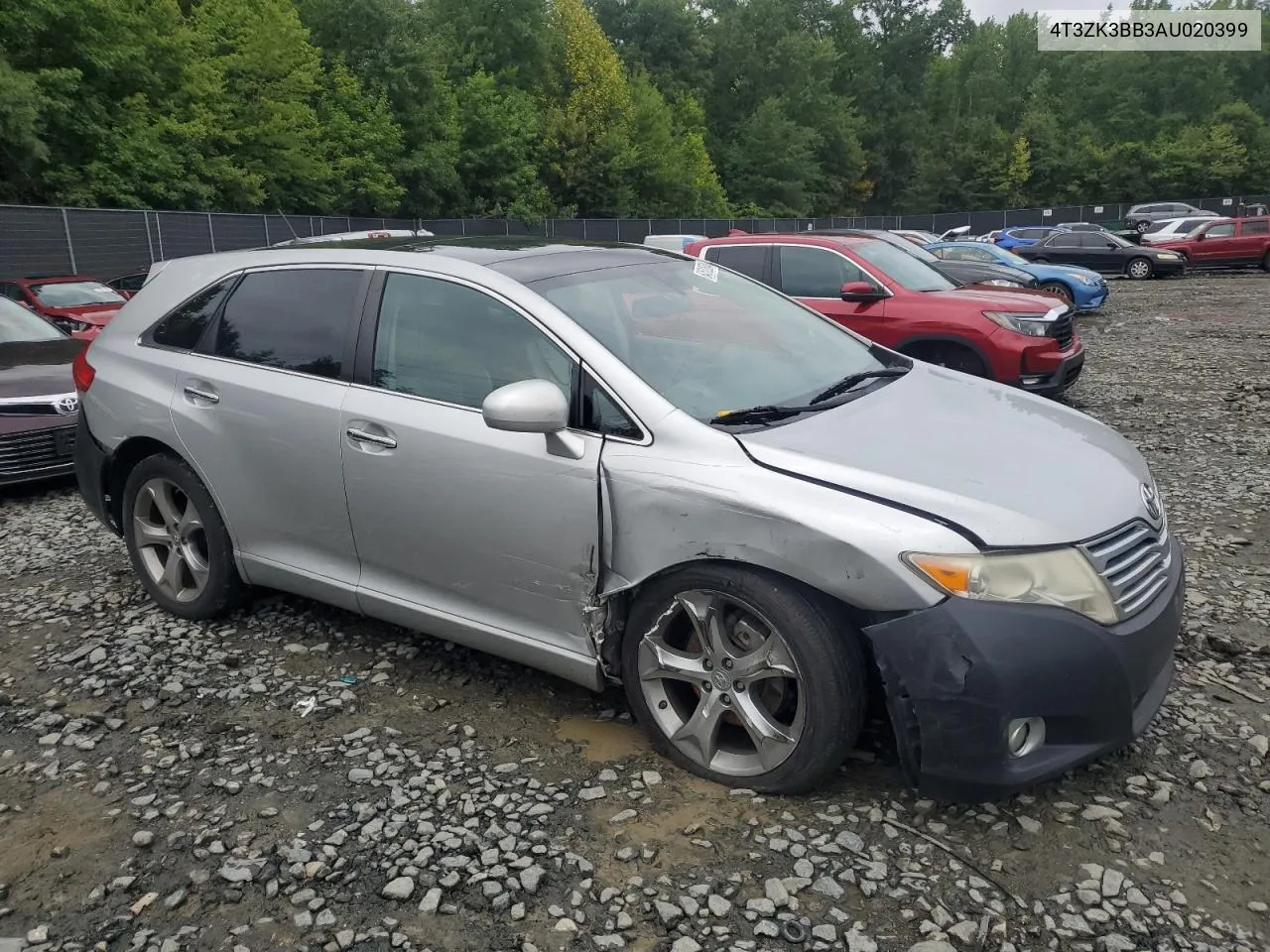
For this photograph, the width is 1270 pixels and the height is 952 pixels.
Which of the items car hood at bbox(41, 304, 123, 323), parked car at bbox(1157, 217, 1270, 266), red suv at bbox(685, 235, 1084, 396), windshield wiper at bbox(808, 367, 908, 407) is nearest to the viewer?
windshield wiper at bbox(808, 367, 908, 407)

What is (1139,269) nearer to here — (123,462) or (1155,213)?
(1155,213)

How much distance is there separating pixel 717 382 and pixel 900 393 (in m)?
0.74

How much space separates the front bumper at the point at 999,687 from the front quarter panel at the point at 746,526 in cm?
12

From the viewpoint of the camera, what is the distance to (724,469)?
288cm

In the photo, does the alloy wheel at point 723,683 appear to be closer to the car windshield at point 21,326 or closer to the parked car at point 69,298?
the car windshield at point 21,326

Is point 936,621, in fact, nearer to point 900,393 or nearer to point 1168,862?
point 1168,862

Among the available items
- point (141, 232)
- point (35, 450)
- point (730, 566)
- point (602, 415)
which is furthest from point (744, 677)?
point (141, 232)

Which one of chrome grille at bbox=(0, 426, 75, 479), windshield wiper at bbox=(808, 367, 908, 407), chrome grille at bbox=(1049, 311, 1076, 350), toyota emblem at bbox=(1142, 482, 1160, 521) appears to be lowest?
chrome grille at bbox=(0, 426, 75, 479)

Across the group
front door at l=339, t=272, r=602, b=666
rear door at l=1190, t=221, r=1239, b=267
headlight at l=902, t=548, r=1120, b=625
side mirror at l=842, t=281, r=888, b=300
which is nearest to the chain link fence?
side mirror at l=842, t=281, r=888, b=300

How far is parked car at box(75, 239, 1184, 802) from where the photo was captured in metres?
2.62

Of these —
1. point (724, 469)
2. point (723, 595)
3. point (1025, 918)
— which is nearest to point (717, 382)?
point (724, 469)

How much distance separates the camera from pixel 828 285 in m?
9.02

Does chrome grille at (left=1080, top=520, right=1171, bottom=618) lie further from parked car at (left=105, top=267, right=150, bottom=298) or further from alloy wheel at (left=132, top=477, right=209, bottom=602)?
parked car at (left=105, top=267, right=150, bottom=298)

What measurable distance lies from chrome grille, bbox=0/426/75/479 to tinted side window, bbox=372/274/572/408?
3832mm
